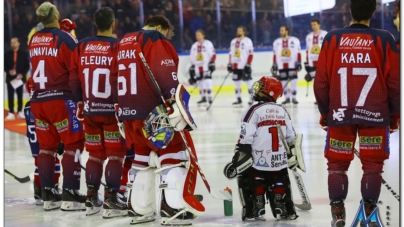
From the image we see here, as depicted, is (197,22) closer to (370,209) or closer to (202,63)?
(202,63)

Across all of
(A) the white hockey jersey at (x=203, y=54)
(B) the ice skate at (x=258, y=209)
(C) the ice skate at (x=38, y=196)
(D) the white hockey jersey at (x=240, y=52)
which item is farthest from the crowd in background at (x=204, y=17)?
(B) the ice skate at (x=258, y=209)

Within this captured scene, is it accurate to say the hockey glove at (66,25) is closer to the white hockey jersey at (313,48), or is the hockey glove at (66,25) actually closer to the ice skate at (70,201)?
the ice skate at (70,201)

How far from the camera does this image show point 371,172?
4316mm

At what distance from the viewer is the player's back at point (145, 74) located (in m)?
4.73

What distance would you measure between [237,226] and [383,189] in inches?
56.3

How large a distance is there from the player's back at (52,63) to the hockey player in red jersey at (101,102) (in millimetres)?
184

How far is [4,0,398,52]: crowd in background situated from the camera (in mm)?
16250

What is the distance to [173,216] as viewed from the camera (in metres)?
4.73

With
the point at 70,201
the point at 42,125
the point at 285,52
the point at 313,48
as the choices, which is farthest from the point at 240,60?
the point at 70,201

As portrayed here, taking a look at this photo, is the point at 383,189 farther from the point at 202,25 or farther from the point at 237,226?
the point at 202,25

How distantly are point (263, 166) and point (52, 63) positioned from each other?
1570mm

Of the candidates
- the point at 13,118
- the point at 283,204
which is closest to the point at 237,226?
the point at 283,204

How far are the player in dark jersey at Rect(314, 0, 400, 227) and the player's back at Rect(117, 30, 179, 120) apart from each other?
88 centimetres

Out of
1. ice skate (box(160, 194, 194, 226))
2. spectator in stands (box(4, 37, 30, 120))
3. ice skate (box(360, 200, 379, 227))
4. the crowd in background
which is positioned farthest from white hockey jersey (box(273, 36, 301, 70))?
ice skate (box(360, 200, 379, 227))
